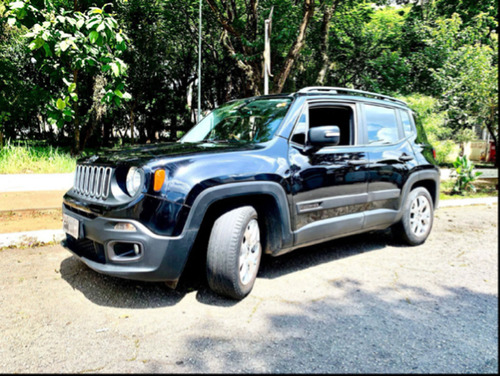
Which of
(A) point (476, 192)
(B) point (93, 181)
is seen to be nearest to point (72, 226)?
(B) point (93, 181)

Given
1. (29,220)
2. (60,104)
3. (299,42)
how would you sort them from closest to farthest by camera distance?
(29,220)
(60,104)
(299,42)

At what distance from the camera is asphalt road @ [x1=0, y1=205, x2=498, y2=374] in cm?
234

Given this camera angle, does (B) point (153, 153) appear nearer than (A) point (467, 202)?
Yes

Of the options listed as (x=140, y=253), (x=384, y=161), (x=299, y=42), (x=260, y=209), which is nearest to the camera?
(x=140, y=253)

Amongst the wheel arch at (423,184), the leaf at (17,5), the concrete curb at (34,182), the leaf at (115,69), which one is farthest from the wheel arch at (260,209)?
the leaf at (17,5)

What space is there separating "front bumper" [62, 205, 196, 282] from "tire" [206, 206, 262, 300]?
0.23 m

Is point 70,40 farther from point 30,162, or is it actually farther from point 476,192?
point 476,192

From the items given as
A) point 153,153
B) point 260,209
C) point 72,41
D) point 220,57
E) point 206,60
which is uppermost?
point 220,57

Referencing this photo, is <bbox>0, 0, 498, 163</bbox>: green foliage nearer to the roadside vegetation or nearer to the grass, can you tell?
the roadside vegetation

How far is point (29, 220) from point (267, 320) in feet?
14.4

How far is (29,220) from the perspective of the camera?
5629mm


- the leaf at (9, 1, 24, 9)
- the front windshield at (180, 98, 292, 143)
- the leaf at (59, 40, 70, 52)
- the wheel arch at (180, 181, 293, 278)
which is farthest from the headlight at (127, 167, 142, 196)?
the leaf at (9, 1, 24, 9)

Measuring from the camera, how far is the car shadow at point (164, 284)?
3.22 meters

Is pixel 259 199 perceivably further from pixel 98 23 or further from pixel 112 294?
pixel 98 23
